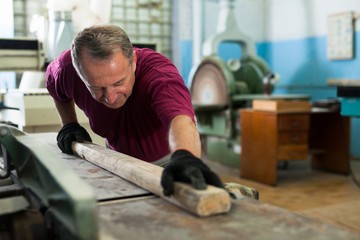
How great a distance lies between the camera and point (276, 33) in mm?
5488

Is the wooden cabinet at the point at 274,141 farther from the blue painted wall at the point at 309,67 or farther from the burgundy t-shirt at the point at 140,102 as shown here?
the burgundy t-shirt at the point at 140,102

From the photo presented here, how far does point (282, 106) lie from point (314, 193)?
0.77 m

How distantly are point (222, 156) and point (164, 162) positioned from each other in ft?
8.97

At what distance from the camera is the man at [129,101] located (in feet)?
3.62

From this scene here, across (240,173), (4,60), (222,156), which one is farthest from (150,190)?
(222,156)

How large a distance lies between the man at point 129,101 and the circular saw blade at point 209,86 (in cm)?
248

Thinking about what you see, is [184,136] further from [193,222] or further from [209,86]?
[209,86]

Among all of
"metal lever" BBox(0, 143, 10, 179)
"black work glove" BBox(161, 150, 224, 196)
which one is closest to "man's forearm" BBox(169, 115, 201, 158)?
"black work glove" BBox(161, 150, 224, 196)

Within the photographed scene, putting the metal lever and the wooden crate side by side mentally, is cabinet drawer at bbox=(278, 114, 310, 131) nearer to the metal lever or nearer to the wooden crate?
the wooden crate

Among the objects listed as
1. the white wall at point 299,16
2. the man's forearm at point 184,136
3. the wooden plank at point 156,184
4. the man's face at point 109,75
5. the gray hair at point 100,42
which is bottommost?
the wooden plank at point 156,184

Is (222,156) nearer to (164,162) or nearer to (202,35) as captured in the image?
(202,35)

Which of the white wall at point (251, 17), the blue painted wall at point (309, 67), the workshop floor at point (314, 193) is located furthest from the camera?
the white wall at point (251, 17)

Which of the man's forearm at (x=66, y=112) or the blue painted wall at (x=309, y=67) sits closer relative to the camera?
the man's forearm at (x=66, y=112)

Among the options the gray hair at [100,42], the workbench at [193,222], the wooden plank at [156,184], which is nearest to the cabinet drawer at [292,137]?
the wooden plank at [156,184]
